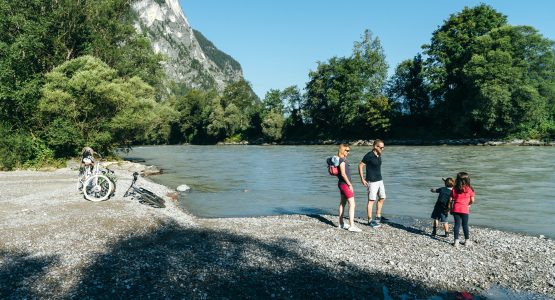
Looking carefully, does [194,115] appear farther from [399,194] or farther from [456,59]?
[399,194]

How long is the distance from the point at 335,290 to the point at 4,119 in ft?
109

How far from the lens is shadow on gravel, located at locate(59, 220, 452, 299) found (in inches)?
295

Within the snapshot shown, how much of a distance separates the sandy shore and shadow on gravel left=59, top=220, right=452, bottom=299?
0.02m

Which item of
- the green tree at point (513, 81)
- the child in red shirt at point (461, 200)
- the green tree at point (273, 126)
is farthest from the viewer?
the green tree at point (273, 126)

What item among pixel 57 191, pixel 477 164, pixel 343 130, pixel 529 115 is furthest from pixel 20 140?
pixel 343 130

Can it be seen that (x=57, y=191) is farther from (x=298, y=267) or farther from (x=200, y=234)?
(x=298, y=267)

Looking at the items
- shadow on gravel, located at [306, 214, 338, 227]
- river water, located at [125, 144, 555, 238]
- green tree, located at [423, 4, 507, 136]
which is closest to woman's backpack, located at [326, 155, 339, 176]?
shadow on gravel, located at [306, 214, 338, 227]

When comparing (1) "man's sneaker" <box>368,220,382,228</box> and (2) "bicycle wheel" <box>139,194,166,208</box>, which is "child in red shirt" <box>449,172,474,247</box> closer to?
(1) "man's sneaker" <box>368,220,382,228</box>

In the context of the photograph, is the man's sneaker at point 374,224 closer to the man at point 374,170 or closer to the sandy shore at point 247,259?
the man at point 374,170

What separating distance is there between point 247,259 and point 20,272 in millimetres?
4682

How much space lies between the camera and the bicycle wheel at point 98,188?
53.2 ft

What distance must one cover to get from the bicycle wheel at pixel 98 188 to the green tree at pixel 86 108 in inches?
706

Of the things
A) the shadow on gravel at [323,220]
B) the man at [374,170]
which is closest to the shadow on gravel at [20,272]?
the shadow on gravel at [323,220]

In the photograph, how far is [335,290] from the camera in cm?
779
